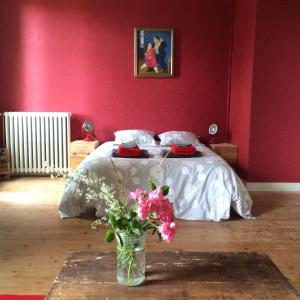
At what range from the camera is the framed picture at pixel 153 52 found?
5109mm

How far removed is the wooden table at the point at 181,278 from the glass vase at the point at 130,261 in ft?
0.09

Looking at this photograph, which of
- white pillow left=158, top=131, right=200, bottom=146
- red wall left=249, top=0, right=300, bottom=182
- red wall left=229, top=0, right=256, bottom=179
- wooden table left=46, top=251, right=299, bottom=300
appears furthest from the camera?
white pillow left=158, top=131, right=200, bottom=146

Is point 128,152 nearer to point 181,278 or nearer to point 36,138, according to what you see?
point 36,138

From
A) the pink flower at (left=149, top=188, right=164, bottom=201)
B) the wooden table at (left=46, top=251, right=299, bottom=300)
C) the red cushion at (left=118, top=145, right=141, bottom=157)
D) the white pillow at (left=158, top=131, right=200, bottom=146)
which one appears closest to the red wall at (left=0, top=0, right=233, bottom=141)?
the white pillow at (left=158, top=131, right=200, bottom=146)

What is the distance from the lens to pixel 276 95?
4.40 metres

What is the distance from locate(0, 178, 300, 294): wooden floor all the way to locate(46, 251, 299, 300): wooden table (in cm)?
93

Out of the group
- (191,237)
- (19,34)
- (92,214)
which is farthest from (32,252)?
(19,34)

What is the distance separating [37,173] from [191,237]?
2922 mm

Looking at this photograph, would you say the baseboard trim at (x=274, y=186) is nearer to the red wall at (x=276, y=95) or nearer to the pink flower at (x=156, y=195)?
the red wall at (x=276, y=95)

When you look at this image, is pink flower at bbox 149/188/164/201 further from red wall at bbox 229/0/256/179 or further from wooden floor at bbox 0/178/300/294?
red wall at bbox 229/0/256/179

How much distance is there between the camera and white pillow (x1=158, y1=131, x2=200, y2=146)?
15.7 ft

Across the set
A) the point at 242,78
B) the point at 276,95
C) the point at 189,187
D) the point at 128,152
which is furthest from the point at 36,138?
the point at 276,95

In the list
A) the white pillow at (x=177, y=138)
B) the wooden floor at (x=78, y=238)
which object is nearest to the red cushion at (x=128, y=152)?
the wooden floor at (x=78, y=238)

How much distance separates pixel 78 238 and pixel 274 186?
2599mm
